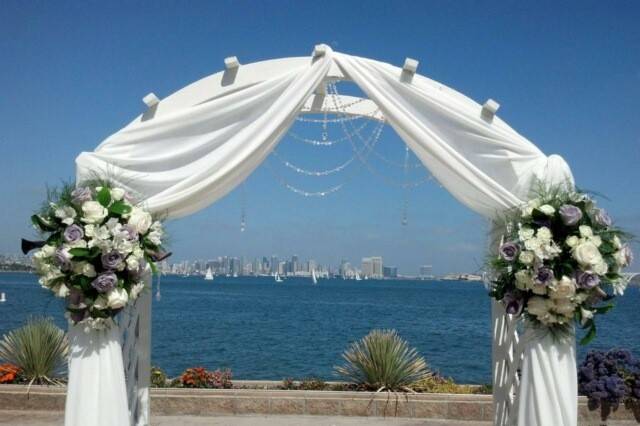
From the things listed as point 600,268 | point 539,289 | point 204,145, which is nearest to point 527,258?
point 539,289

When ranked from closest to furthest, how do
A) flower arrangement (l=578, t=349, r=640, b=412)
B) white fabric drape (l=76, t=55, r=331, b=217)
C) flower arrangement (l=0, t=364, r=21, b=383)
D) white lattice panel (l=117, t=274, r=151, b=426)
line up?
white fabric drape (l=76, t=55, r=331, b=217), white lattice panel (l=117, t=274, r=151, b=426), flower arrangement (l=578, t=349, r=640, b=412), flower arrangement (l=0, t=364, r=21, b=383)

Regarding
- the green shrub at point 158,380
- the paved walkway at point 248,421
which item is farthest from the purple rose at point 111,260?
the green shrub at point 158,380

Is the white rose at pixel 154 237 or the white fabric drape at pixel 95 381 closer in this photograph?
the white fabric drape at pixel 95 381

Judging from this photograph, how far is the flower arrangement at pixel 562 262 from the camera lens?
14.4ft

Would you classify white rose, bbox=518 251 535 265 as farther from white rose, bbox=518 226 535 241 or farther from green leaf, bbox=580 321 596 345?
green leaf, bbox=580 321 596 345

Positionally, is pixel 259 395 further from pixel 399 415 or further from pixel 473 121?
pixel 473 121

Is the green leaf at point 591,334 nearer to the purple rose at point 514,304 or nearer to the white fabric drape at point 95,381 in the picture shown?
the purple rose at point 514,304

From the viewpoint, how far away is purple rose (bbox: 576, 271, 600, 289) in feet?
14.3

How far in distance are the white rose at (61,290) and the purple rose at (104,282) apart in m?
0.18

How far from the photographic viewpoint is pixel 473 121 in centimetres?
505

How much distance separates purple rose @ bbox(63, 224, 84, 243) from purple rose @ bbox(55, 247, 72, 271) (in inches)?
2.9

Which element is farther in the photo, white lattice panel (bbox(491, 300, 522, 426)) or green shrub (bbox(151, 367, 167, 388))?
green shrub (bbox(151, 367, 167, 388))

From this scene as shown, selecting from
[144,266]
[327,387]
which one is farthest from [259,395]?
[144,266]

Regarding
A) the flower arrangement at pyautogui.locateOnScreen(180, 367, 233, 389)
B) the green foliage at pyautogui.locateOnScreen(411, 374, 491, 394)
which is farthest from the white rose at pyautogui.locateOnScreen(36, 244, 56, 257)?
the green foliage at pyautogui.locateOnScreen(411, 374, 491, 394)
